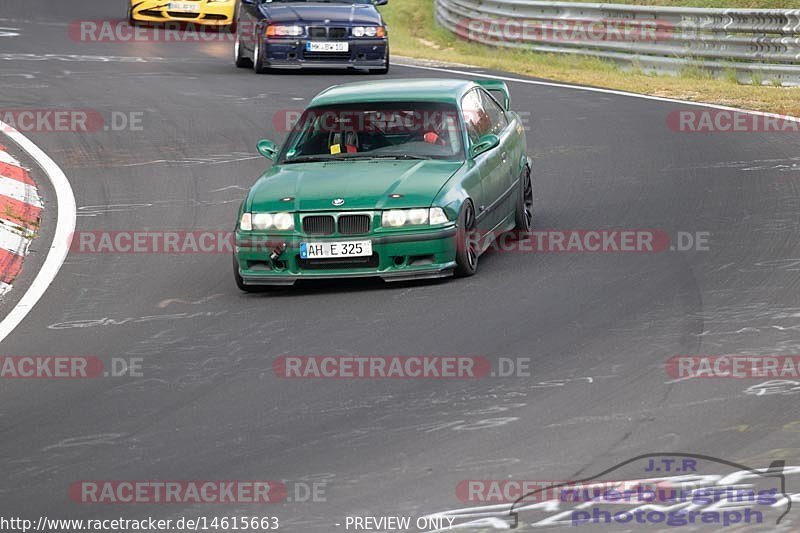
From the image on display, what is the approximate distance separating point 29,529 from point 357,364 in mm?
2768

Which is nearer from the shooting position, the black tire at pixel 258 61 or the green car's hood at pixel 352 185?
the green car's hood at pixel 352 185

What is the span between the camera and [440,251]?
35.6 ft

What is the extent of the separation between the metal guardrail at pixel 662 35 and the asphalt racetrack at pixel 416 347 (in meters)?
5.88

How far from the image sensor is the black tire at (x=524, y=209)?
1259 centimetres

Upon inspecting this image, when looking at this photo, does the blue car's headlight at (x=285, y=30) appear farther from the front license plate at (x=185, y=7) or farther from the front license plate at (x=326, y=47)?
the front license plate at (x=185, y=7)

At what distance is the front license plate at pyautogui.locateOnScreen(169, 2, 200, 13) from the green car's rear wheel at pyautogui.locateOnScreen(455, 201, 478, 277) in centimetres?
2018

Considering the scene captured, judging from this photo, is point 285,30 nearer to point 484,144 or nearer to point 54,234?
point 54,234

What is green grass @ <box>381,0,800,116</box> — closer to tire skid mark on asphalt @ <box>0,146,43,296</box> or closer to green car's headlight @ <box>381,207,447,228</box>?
tire skid mark on asphalt @ <box>0,146,43,296</box>

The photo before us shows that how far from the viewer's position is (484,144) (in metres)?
11.6

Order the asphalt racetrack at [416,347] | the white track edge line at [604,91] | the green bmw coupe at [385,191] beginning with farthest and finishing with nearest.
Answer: the white track edge line at [604,91] < the green bmw coupe at [385,191] < the asphalt racetrack at [416,347]

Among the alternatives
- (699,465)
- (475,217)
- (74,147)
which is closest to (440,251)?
(475,217)

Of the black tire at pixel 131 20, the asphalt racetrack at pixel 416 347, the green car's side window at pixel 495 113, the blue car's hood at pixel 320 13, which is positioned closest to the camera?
the asphalt racetrack at pixel 416 347

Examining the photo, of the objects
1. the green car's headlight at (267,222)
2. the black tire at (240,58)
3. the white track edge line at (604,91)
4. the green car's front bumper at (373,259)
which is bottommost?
the black tire at (240,58)

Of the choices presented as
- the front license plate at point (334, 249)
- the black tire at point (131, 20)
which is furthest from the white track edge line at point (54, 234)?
the black tire at point (131, 20)
